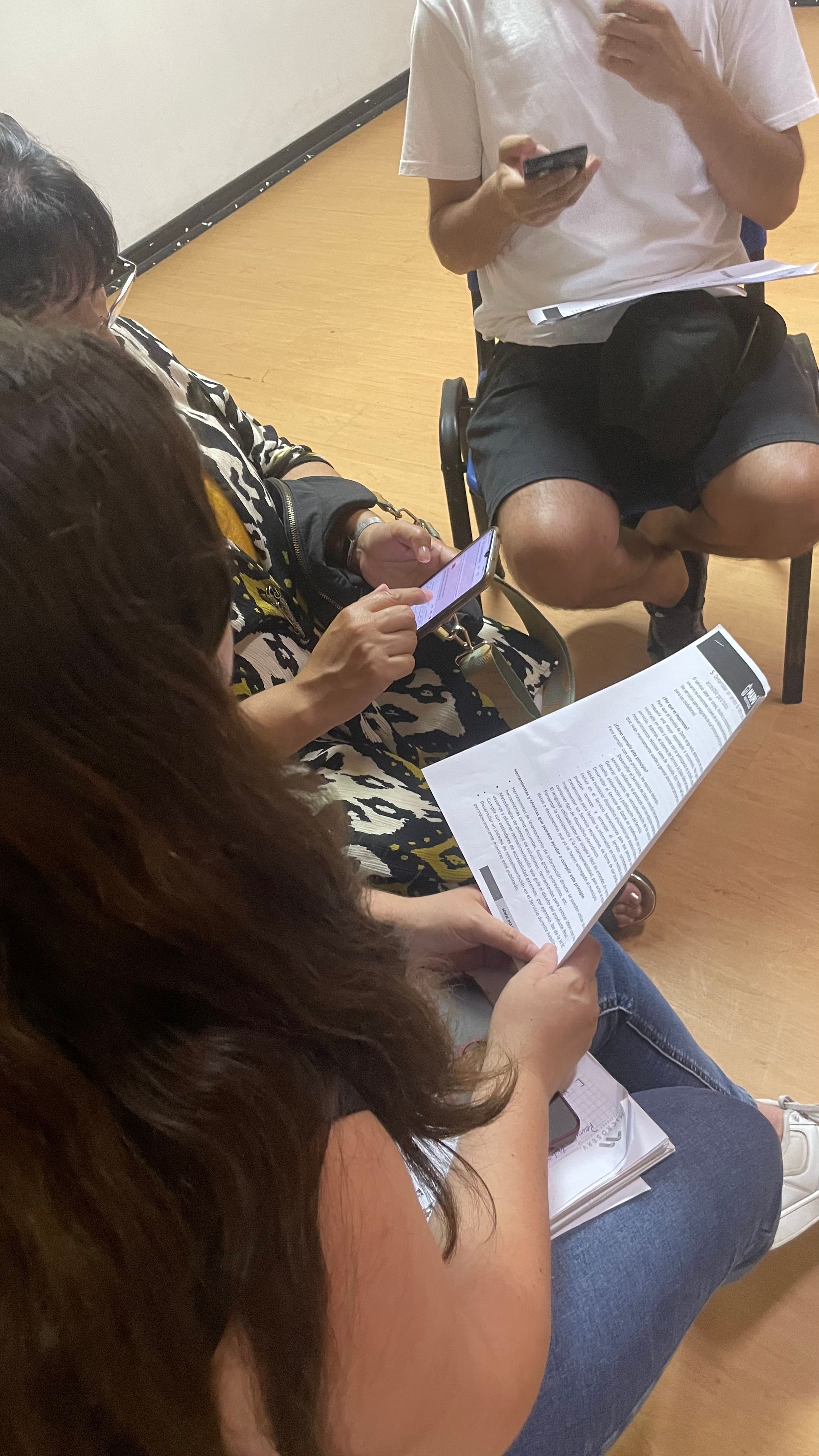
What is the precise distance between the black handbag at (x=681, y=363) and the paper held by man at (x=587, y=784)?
0.39 meters

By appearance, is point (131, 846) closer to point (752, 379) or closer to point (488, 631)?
point (488, 631)

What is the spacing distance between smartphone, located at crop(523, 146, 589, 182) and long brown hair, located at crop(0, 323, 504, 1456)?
3.32ft

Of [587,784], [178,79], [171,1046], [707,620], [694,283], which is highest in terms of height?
[178,79]

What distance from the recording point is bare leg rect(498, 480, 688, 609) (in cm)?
133

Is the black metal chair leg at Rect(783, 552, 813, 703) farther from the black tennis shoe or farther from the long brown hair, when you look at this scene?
the long brown hair

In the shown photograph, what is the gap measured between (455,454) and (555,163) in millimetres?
427

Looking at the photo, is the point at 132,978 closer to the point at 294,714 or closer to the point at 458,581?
the point at 294,714

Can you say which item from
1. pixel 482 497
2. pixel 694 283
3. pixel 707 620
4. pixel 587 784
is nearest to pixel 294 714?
pixel 587 784

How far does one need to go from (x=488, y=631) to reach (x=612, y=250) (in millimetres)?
603

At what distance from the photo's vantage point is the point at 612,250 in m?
1.39

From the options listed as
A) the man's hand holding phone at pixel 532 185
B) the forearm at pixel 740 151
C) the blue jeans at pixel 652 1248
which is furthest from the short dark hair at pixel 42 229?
the blue jeans at pixel 652 1248

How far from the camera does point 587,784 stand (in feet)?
3.04

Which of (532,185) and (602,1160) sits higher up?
(532,185)

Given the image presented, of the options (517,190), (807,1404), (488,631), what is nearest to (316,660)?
(488,631)
